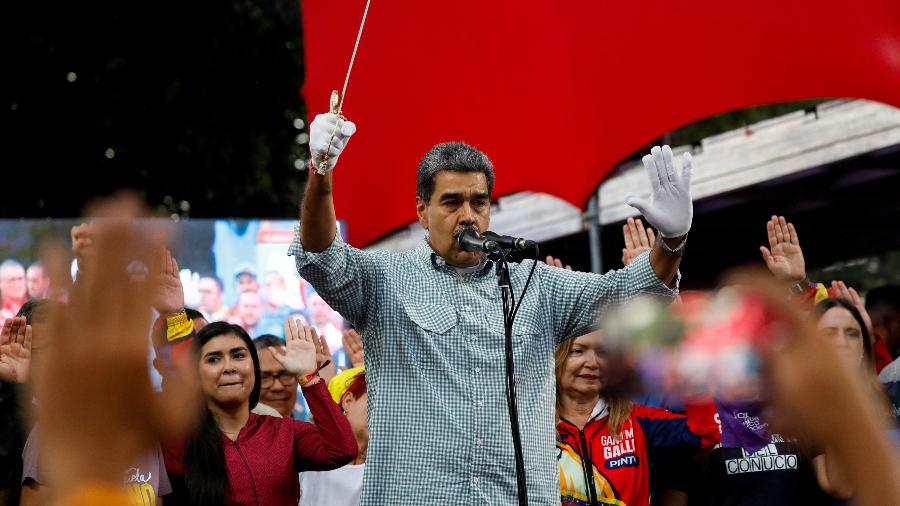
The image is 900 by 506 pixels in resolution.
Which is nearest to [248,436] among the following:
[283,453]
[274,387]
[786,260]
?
[283,453]

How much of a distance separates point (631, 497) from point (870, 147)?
4.52 m

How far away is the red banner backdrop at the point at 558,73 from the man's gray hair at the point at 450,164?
2.61 meters

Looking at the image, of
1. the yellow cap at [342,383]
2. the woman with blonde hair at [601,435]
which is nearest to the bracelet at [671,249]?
the woman with blonde hair at [601,435]

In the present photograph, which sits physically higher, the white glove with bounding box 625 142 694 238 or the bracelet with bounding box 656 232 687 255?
the white glove with bounding box 625 142 694 238

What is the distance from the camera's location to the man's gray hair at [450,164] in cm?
362

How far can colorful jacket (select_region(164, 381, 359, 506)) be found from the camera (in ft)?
14.2

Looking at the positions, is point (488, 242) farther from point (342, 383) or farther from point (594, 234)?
point (594, 234)

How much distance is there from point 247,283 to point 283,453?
126 inches

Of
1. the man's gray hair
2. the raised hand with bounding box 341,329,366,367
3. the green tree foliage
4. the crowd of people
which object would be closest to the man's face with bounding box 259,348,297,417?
the crowd of people

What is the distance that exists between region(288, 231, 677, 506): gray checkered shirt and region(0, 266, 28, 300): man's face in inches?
139

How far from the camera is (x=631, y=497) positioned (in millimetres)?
4336

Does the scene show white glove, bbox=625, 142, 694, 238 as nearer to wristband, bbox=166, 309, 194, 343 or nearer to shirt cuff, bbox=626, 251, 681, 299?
shirt cuff, bbox=626, 251, 681, 299

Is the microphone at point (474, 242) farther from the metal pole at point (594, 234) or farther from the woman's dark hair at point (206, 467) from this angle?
the metal pole at point (594, 234)

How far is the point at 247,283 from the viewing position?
24.7 feet
